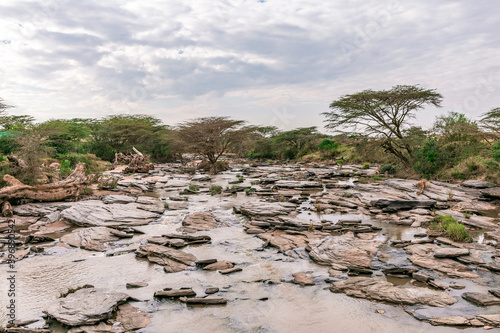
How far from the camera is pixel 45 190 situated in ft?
39.8

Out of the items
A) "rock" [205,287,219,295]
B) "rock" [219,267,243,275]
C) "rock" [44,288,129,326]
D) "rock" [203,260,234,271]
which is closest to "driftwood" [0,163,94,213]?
"rock" [44,288,129,326]

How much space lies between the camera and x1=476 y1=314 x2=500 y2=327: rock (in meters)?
4.36

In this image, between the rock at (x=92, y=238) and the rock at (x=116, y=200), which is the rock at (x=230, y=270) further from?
the rock at (x=116, y=200)

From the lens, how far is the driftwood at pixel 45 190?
10.9m

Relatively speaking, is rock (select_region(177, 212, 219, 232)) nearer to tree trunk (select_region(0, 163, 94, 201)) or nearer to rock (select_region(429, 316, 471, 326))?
tree trunk (select_region(0, 163, 94, 201))

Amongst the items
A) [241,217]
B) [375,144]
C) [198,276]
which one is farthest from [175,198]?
[375,144]

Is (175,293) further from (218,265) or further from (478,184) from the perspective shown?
(478,184)

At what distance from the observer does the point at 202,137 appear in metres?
27.5

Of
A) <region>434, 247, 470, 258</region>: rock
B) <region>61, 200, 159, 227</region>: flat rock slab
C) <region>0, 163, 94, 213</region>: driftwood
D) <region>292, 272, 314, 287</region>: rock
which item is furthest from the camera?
<region>0, 163, 94, 213</region>: driftwood

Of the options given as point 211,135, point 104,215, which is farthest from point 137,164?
point 104,215

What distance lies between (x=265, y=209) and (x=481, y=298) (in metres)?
7.34

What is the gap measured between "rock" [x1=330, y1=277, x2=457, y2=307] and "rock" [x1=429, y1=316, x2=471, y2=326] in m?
0.42

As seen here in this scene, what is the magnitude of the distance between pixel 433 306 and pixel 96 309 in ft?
18.0

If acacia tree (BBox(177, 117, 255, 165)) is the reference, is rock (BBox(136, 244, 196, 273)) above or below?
below
